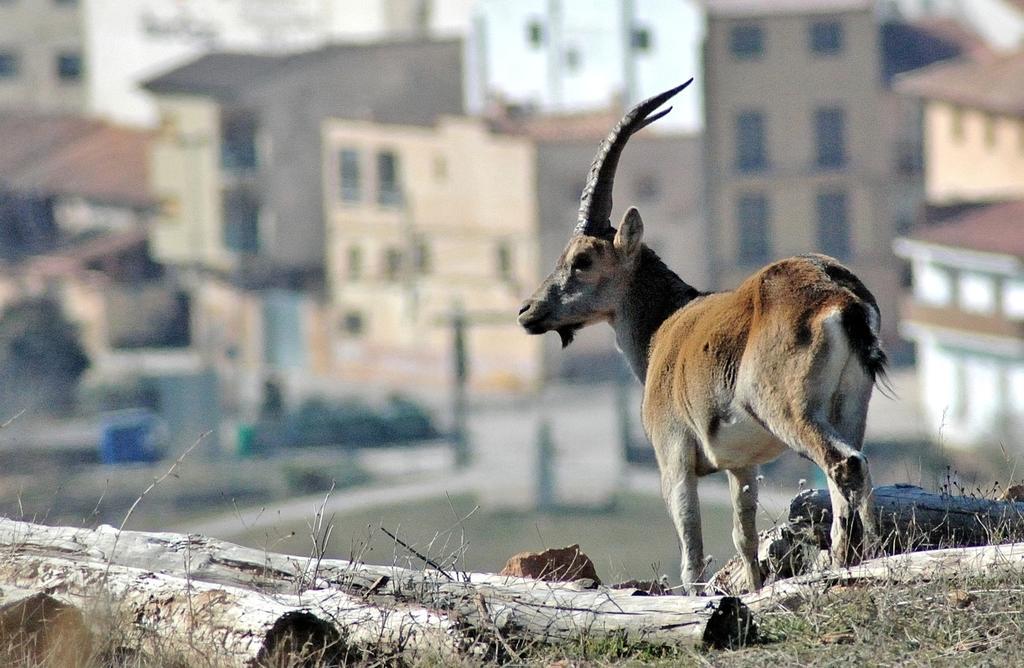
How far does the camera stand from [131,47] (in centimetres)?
8700

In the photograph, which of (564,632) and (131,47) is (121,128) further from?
(564,632)

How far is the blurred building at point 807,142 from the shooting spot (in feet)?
221

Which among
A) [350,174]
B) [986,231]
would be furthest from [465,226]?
[986,231]

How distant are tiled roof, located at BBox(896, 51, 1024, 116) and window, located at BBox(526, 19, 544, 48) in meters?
12.3

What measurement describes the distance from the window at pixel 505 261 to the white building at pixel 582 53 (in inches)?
265

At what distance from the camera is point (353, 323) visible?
68.5 metres

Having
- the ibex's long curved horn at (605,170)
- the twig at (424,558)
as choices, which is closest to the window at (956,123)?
the ibex's long curved horn at (605,170)

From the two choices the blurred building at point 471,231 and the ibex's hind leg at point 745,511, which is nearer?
the ibex's hind leg at point 745,511

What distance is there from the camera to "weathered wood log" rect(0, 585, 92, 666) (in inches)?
359

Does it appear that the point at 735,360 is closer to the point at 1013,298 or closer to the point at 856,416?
the point at 856,416

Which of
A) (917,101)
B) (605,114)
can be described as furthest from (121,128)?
(917,101)

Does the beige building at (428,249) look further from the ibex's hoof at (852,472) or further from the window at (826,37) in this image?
the ibex's hoof at (852,472)

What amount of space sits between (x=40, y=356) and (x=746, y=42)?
81.7ft

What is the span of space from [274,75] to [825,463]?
210ft
